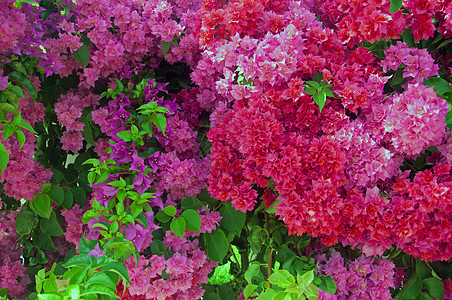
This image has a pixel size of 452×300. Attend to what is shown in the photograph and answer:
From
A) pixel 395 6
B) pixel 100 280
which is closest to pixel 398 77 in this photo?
pixel 395 6

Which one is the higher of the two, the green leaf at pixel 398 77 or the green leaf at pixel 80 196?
the green leaf at pixel 398 77

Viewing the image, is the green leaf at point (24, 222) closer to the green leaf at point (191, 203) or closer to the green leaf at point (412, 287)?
the green leaf at point (191, 203)

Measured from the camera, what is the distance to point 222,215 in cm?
125

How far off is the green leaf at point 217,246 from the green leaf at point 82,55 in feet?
2.16

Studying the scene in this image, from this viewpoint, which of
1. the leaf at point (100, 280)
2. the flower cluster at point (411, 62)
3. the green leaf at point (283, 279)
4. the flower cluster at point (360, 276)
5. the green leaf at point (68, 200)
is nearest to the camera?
the leaf at point (100, 280)

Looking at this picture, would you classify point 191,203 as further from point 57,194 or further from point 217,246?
point 57,194

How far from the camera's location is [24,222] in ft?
4.18

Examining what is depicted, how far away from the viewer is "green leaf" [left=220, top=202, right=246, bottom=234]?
1.23 metres

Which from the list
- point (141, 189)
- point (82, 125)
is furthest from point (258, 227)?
point (82, 125)

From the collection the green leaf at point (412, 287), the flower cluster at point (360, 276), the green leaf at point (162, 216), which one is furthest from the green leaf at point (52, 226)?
the green leaf at point (412, 287)

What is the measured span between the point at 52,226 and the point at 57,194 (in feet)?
0.43

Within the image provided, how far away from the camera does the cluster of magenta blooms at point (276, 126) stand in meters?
0.99

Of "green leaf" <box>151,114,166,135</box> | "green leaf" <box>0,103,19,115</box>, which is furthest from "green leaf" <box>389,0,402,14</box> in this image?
"green leaf" <box>0,103,19,115</box>

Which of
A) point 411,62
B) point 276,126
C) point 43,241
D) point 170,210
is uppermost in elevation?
point 411,62
